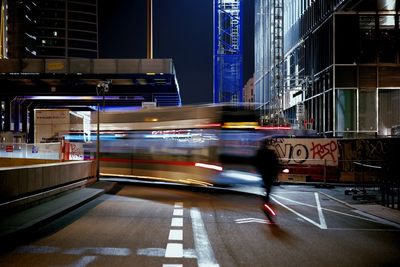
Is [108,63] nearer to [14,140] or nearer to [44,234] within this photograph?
[14,140]

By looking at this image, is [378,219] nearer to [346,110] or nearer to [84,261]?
[84,261]

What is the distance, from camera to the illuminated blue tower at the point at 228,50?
65688mm

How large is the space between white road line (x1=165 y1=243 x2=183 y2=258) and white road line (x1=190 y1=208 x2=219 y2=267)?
311 mm

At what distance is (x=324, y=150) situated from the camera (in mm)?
26672

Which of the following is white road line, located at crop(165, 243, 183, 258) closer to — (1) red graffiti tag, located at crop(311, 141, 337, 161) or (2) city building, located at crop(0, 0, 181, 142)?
(1) red graffiti tag, located at crop(311, 141, 337, 161)

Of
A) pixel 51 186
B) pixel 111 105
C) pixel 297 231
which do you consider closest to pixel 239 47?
pixel 111 105

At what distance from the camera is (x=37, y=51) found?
17762 cm

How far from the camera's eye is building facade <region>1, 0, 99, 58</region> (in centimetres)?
15525

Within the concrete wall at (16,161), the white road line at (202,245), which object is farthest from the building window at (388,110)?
the white road line at (202,245)

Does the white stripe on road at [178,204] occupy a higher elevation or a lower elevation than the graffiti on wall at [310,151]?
lower

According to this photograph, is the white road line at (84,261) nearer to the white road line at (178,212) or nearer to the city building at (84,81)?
the white road line at (178,212)

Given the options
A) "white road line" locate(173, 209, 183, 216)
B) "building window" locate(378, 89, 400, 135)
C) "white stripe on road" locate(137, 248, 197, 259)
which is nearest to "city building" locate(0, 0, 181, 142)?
"white road line" locate(173, 209, 183, 216)

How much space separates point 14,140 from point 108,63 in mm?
18650

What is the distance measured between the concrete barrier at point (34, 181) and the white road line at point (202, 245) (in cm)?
473
